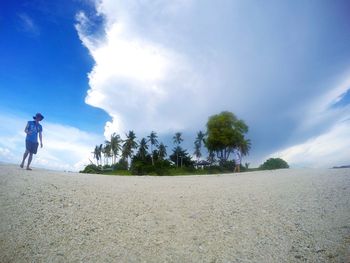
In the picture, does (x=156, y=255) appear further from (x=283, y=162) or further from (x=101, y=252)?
(x=283, y=162)

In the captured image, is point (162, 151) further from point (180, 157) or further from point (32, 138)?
point (32, 138)

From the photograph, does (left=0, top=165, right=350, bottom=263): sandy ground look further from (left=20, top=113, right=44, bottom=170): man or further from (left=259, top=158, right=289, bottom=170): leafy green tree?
(left=259, top=158, right=289, bottom=170): leafy green tree

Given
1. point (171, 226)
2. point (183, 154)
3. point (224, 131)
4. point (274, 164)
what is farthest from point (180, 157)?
point (171, 226)

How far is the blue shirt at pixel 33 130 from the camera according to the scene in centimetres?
945

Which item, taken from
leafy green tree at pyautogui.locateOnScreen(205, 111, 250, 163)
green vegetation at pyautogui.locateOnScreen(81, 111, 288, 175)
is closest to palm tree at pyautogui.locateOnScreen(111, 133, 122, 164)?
green vegetation at pyautogui.locateOnScreen(81, 111, 288, 175)

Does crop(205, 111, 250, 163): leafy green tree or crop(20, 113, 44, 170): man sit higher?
crop(205, 111, 250, 163): leafy green tree

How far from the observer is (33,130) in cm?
959

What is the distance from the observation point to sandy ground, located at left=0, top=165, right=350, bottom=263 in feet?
12.1

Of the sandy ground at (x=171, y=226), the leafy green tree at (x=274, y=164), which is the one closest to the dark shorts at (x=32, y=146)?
the sandy ground at (x=171, y=226)

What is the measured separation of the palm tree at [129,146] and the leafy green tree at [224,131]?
2637 centimetres

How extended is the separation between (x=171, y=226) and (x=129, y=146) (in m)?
61.4

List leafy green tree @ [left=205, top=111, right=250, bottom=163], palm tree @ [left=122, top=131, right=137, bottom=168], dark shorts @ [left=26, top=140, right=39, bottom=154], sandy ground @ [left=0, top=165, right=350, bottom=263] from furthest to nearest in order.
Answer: palm tree @ [left=122, top=131, right=137, bottom=168]
leafy green tree @ [left=205, top=111, right=250, bottom=163]
dark shorts @ [left=26, top=140, right=39, bottom=154]
sandy ground @ [left=0, top=165, right=350, bottom=263]

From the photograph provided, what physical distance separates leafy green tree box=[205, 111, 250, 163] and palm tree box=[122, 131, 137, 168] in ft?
86.5

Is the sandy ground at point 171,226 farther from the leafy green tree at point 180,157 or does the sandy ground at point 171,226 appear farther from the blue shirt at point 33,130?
the leafy green tree at point 180,157
